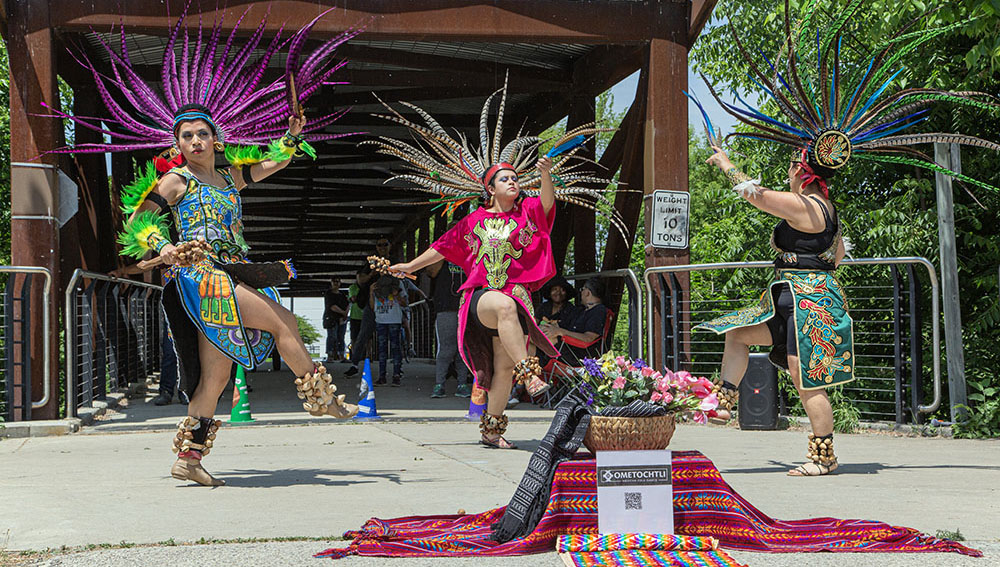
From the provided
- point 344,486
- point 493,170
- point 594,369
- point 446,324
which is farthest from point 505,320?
point 446,324

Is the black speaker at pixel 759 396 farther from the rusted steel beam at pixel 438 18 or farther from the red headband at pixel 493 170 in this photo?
the rusted steel beam at pixel 438 18

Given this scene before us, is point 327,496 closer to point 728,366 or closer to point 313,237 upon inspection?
point 728,366

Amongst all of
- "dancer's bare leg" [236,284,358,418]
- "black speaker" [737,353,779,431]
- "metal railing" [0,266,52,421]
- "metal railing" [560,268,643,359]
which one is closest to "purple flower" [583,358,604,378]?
"dancer's bare leg" [236,284,358,418]

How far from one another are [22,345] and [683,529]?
20.9 feet

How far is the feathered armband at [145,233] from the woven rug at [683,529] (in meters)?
2.13

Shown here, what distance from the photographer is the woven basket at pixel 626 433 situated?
3.92 metres

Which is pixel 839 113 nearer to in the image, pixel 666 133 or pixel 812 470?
pixel 812 470

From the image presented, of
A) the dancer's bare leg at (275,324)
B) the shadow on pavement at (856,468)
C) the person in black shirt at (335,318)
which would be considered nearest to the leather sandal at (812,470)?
the shadow on pavement at (856,468)

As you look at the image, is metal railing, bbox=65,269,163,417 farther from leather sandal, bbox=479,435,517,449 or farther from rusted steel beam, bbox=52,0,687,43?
leather sandal, bbox=479,435,517,449

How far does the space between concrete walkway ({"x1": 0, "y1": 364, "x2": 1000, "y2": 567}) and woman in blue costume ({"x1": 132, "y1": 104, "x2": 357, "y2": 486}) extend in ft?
1.25

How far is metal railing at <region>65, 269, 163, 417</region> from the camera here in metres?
8.62

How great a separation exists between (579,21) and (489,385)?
4072 mm

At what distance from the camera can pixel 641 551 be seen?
3635mm

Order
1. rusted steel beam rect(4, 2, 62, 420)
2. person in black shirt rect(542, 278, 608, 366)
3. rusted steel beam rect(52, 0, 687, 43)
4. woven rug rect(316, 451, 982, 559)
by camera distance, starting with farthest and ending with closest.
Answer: person in black shirt rect(542, 278, 608, 366), rusted steel beam rect(52, 0, 687, 43), rusted steel beam rect(4, 2, 62, 420), woven rug rect(316, 451, 982, 559)
